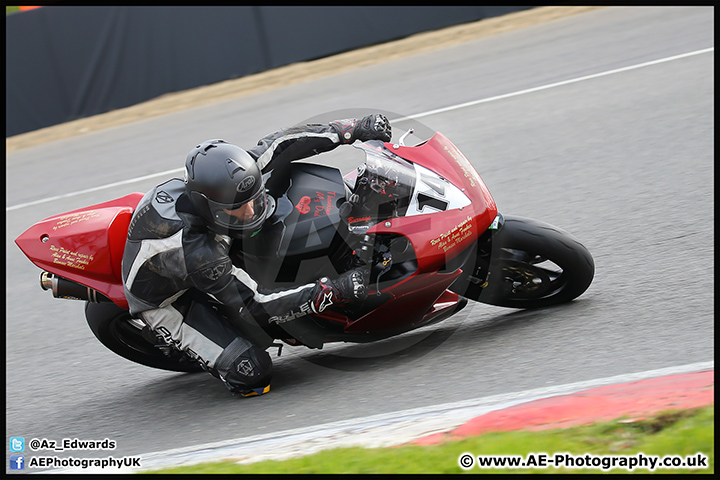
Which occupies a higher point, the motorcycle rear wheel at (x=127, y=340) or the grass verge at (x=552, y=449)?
the grass verge at (x=552, y=449)

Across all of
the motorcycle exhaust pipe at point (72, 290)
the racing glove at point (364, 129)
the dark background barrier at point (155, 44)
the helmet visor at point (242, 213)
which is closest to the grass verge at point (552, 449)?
the helmet visor at point (242, 213)

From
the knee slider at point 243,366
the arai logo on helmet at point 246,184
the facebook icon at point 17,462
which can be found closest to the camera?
the arai logo on helmet at point 246,184

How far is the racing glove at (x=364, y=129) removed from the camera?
13.8 ft

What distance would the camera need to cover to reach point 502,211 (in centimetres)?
594

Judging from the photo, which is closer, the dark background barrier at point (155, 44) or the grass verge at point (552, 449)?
the grass verge at point (552, 449)

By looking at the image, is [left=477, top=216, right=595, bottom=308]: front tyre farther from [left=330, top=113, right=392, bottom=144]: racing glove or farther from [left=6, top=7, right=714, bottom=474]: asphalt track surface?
[left=330, top=113, right=392, bottom=144]: racing glove

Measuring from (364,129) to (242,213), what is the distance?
3.02ft

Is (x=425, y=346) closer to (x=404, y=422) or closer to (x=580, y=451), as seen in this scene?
(x=404, y=422)

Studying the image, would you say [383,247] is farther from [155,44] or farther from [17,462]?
[155,44]

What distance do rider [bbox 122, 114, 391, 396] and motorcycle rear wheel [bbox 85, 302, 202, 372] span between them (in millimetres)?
304

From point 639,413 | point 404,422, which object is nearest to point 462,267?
point 404,422

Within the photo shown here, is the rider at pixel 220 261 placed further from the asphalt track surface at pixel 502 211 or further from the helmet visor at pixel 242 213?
the asphalt track surface at pixel 502 211

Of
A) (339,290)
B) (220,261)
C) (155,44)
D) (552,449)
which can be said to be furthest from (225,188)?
(155,44)

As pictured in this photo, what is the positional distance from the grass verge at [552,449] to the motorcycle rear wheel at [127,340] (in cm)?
158
